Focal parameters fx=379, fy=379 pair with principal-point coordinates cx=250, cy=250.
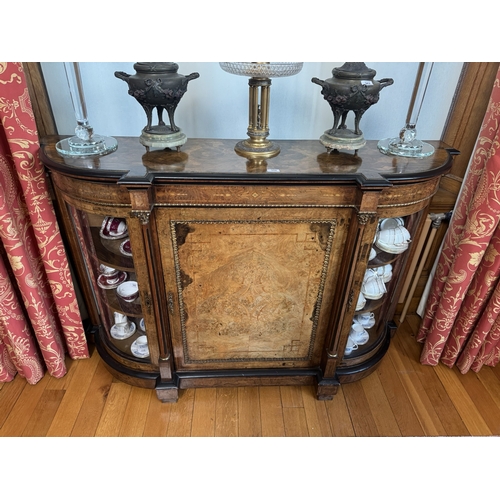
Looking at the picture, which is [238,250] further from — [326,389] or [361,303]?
[326,389]

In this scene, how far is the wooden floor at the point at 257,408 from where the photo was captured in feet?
4.74

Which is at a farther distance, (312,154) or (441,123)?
(441,123)

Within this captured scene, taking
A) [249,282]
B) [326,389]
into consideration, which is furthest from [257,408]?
[249,282]

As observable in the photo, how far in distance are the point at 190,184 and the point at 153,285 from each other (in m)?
0.38

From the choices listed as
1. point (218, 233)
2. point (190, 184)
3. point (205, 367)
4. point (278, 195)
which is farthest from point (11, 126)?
point (205, 367)

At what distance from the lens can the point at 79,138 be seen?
123 cm

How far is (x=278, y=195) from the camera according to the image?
113 cm

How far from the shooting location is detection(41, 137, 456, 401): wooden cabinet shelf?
1123 mm

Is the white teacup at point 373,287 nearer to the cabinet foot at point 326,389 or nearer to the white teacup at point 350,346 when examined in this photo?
the white teacup at point 350,346

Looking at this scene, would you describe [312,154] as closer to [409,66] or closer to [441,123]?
[409,66]

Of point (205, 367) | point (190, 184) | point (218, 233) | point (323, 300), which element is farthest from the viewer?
point (205, 367)

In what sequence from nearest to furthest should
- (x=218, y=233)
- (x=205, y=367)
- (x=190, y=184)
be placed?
(x=190, y=184)
(x=218, y=233)
(x=205, y=367)

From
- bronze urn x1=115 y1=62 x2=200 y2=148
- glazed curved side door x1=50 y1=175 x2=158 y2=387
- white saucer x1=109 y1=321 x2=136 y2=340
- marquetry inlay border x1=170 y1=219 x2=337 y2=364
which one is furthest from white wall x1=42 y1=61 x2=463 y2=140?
white saucer x1=109 y1=321 x2=136 y2=340

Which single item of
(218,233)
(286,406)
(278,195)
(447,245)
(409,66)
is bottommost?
(286,406)
